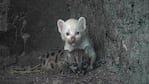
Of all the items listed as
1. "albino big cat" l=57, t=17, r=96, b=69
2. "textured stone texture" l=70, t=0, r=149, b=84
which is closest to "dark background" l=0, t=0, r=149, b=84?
"textured stone texture" l=70, t=0, r=149, b=84

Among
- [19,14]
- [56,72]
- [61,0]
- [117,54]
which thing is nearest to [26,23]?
[19,14]

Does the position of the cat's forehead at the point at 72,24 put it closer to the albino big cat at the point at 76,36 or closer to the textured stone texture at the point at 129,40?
the albino big cat at the point at 76,36

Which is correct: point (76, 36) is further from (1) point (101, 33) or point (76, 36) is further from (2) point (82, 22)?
(1) point (101, 33)

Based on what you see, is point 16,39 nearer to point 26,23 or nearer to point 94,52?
point 26,23

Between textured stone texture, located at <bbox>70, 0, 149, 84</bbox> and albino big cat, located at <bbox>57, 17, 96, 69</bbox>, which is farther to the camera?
albino big cat, located at <bbox>57, 17, 96, 69</bbox>

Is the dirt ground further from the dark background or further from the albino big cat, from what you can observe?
the albino big cat

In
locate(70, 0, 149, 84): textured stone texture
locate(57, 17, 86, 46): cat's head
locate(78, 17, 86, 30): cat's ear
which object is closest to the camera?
locate(70, 0, 149, 84): textured stone texture

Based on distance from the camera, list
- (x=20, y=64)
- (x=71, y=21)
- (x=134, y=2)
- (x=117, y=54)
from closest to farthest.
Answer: (x=134, y=2) → (x=117, y=54) → (x=71, y=21) → (x=20, y=64)

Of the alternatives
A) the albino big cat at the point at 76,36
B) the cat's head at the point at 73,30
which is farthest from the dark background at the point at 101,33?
the cat's head at the point at 73,30
